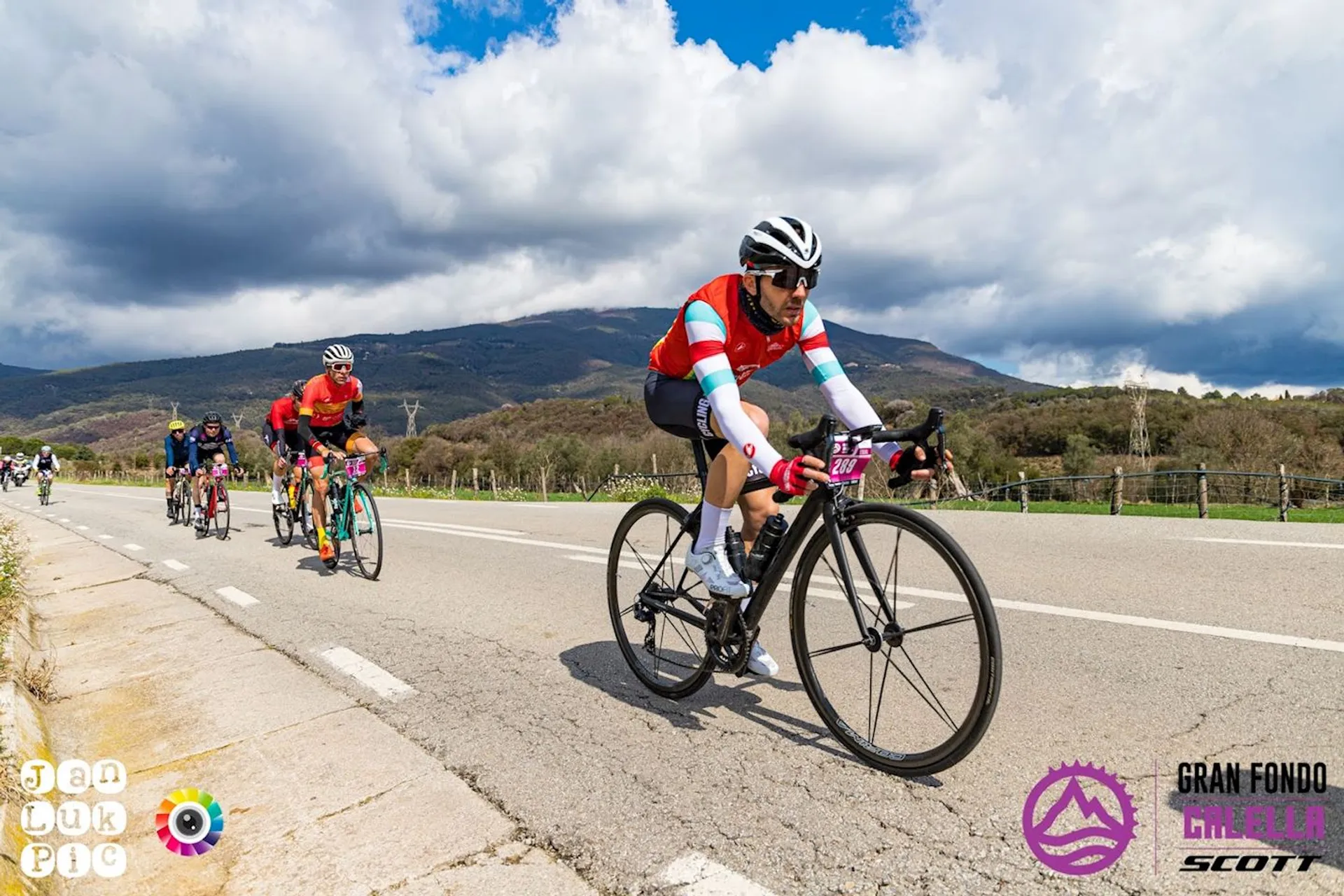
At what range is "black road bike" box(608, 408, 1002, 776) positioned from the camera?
263cm

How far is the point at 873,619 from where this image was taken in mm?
3014

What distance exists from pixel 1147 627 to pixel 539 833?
3.67 m

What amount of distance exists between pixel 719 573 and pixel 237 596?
571cm

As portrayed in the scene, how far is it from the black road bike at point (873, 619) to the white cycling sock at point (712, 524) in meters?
0.10

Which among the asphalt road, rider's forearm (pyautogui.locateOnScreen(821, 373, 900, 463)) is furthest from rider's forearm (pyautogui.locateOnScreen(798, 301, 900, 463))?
the asphalt road

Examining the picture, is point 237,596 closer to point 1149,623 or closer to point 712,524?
point 712,524

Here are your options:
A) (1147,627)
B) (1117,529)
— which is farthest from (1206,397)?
(1147,627)

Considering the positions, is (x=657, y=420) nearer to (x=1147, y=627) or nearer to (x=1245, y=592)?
(x=1147, y=627)

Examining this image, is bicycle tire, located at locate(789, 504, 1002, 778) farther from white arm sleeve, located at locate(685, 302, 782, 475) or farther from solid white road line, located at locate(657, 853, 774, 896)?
solid white road line, located at locate(657, 853, 774, 896)

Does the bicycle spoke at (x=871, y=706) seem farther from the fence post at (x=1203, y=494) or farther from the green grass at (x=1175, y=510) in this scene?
the fence post at (x=1203, y=494)

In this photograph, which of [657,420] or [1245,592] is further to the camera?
[1245,592]

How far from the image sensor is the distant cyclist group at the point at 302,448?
26.5 ft

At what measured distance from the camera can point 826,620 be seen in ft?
9.91

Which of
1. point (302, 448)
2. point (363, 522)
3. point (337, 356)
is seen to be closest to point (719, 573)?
point (363, 522)
